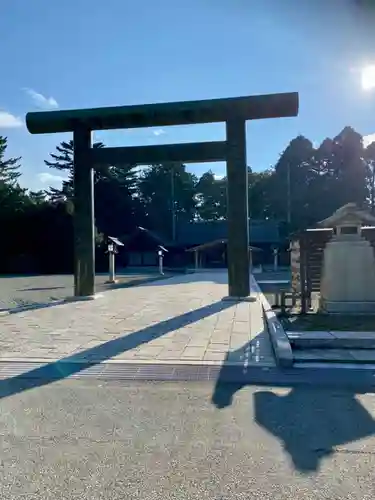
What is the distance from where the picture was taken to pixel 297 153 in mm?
53188

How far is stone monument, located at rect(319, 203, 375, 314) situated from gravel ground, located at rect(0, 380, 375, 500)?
5.04 metres

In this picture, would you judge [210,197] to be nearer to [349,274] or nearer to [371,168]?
[371,168]

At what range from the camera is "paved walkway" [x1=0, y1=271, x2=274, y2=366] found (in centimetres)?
610

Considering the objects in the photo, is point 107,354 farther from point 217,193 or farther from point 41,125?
point 217,193

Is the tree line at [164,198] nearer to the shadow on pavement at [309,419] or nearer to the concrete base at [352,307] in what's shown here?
the concrete base at [352,307]

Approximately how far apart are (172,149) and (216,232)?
119 ft

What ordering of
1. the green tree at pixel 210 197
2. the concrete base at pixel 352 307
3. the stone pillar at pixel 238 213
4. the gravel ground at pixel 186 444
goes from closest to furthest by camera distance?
the gravel ground at pixel 186 444 → the concrete base at pixel 352 307 → the stone pillar at pixel 238 213 → the green tree at pixel 210 197

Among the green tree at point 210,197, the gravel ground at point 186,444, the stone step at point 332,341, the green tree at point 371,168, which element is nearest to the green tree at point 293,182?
the green tree at point 371,168

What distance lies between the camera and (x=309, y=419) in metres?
3.76

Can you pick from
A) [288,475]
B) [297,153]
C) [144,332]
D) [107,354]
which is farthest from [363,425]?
[297,153]

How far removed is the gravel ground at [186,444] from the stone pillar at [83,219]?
8.82 meters

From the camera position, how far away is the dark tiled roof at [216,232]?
46469mm

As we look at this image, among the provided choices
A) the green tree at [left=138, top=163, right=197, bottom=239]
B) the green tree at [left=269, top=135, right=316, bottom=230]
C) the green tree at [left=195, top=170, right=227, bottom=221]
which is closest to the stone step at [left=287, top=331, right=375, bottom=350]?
the green tree at [left=269, top=135, right=316, bottom=230]

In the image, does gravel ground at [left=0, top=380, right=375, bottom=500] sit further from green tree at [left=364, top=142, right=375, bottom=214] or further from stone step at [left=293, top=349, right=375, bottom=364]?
green tree at [left=364, top=142, right=375, bottom=214]
